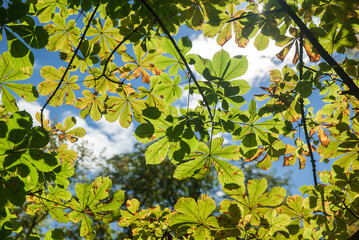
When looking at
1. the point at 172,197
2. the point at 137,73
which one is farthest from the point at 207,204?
the point at 172,197

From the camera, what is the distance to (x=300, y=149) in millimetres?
1699

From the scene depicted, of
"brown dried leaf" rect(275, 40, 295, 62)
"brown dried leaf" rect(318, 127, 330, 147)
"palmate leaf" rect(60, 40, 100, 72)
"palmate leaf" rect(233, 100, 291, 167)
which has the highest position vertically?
"brown dried leaf" rect(275, 40, 295, 62)

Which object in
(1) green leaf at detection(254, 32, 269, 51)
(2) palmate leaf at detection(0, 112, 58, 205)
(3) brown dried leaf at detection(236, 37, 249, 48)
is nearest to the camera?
(2) palmate leaf at detection(0, 112, 58, 205)

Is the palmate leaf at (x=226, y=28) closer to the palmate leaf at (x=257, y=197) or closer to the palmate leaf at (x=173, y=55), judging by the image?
the palmate leaf at (x=173, y=55)

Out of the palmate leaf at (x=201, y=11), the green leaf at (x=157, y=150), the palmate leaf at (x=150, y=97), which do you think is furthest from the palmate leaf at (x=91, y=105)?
the palmate leaf at (x=201, y=11)

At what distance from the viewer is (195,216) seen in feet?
4.89

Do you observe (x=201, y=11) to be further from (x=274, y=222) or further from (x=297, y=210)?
(x=297, y=210)

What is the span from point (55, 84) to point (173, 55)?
1018 mm

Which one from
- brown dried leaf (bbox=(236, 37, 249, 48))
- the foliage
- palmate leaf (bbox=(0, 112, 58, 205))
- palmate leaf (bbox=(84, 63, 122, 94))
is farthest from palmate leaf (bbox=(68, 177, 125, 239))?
brown dried leaf (bbox=(236, 37, 249, 48))

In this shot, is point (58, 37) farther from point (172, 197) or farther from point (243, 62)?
point (172, 197)

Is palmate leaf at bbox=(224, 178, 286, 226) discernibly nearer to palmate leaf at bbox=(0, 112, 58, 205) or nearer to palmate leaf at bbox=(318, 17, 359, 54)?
palmate leaf at bbox=(318, 17, 359, 54)

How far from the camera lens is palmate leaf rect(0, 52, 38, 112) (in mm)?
1465

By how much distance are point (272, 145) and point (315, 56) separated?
26.8 inches

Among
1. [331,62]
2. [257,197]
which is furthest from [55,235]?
[331,62]
